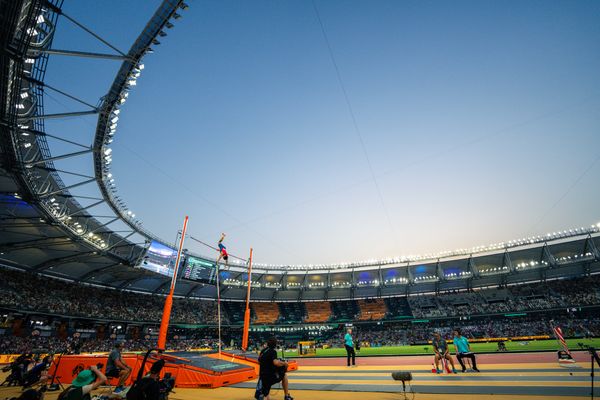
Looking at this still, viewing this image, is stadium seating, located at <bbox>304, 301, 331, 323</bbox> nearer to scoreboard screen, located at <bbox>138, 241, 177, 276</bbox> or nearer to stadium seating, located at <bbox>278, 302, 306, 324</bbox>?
stadium seating, located at <bbox>278, 302, 306, 324</bbox>

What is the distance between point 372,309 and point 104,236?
49995 mm

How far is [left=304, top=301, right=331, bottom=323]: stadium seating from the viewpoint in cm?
5878

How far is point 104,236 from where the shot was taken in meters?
32.2

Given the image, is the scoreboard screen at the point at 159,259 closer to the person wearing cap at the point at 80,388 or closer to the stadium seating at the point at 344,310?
the person wearing cap at the point at 80,388

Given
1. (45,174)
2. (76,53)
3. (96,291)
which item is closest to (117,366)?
(76,53)

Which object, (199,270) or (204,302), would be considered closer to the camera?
(199,270)

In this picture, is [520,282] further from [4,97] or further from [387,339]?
[4,97]

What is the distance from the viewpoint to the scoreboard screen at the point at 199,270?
44.2m

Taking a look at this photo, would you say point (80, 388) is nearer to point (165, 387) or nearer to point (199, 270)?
point (165, 387)

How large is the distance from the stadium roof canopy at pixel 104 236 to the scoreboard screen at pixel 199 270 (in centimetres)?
133

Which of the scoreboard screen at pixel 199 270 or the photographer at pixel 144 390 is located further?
the scoreboard screen at pixel 199 270

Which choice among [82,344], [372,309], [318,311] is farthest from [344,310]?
[82,344]

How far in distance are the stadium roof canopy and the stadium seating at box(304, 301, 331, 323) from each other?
1.66m

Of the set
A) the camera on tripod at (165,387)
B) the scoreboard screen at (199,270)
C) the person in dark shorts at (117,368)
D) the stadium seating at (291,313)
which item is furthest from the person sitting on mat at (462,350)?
the stadium seating at (291,313)
